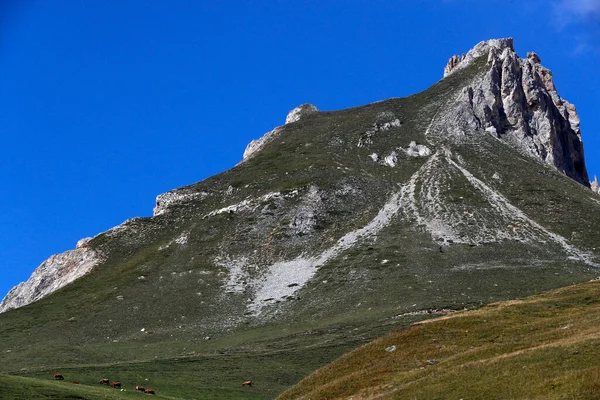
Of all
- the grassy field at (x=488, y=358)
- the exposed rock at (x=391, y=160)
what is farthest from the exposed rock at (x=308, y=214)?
the grassy field at (x=488, y=358)

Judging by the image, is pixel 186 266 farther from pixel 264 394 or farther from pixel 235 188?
pixel 264 394

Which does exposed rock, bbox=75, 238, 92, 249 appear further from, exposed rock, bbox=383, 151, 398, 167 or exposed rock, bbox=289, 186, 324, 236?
exposed rock, bbox=383, 151, 398, 167

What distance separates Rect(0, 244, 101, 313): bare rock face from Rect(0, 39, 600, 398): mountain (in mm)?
513

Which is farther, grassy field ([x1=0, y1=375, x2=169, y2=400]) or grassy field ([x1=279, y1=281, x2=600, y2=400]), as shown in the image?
grassy field ([x1=0, y1=375, x2=169, y2=400])

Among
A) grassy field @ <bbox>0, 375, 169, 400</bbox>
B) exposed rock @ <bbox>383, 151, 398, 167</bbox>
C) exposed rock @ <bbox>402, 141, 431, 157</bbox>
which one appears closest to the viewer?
grassy field @ <bbox>0, 375, 169, 400</bbox>

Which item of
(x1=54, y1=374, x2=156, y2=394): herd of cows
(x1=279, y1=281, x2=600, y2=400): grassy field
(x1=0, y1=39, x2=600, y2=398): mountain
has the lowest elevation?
(x1=279, y1=281, x2=600, y2=400): grassy field

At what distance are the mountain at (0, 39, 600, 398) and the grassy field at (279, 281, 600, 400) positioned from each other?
18.2m

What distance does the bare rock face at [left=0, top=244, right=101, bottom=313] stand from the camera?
16488 centimetres

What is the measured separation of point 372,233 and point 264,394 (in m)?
84.6

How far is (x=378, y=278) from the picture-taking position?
130875 mm

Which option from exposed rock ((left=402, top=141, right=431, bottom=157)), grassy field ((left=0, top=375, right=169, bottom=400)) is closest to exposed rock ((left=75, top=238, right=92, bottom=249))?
exposed rock ((left=402, top=141, right=431, bottom=157))

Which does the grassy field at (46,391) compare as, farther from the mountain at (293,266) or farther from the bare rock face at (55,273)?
the bare rock face at (55,273)

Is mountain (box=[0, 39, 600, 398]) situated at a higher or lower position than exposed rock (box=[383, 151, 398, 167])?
lower

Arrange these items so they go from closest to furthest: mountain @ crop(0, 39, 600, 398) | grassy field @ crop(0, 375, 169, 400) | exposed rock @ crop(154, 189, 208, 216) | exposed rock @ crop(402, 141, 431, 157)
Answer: grassy field @ crop(0, 375, 169, 400) → mountain @ crop(0, 39, 600, 398) → exposed rock @ crop(154, 189, 208, 216) → exposed rock @ crop(402, 141, 431, 157)
